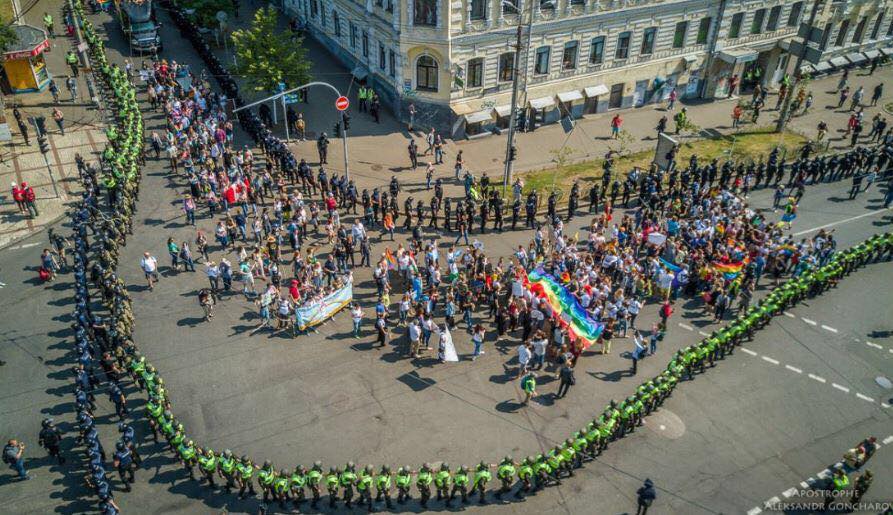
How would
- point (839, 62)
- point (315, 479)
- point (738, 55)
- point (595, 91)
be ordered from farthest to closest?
point (839, 62) → point (738, 55) → point (595, 91) → point (315, 479)

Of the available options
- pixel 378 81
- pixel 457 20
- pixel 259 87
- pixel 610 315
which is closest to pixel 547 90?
pixel 457 20

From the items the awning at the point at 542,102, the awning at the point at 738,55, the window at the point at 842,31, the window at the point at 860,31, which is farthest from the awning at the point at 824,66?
the awning at the point at 542,102

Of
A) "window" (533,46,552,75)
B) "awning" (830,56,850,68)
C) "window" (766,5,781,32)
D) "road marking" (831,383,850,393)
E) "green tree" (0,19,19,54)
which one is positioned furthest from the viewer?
"awning" (830,56,850,68)

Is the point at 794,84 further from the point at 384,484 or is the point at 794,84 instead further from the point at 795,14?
the point at 384,484

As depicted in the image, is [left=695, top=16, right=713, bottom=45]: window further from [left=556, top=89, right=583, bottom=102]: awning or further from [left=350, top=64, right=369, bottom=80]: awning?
[left=350, top=64, right=369, bottom=80]: awning

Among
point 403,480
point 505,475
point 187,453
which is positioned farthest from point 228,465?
point 505,475

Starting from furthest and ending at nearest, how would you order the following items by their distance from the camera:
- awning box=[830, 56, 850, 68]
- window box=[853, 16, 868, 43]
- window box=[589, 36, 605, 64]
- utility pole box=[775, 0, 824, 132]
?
window box=[853, 16, 868, 43] → awning box=[830, 56, 850, 68] → window box=[589, 36, 605, 64] → utility pole box=[775, 0, 824, 132]

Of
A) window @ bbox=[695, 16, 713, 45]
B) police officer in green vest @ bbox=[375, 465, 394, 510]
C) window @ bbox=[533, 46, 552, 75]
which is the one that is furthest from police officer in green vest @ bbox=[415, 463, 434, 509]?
window @ bbox=[695, 16, 713, 45]
